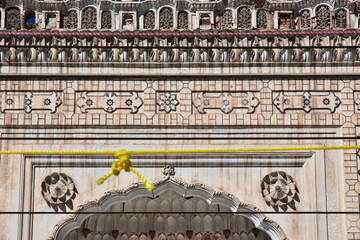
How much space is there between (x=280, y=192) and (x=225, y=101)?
1.21 metres

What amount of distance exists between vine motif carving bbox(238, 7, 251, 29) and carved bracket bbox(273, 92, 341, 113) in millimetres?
959

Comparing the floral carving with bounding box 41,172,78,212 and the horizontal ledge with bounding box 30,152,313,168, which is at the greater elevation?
the horizontal ledge with bounding box 30,152,313,168

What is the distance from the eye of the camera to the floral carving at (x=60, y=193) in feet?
27.8

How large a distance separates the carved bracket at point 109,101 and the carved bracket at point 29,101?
0.93ft

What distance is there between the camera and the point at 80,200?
848 cm

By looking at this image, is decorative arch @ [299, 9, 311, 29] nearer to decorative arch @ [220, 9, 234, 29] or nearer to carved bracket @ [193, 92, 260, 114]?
decorative arch @ [220, 9, 234, 29]

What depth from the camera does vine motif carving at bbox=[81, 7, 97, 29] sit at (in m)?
8.98

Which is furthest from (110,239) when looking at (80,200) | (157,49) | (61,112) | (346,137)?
(346,137)

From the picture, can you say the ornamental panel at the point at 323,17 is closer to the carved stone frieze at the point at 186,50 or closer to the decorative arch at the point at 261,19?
the carved stone frieze at the point at 186,50

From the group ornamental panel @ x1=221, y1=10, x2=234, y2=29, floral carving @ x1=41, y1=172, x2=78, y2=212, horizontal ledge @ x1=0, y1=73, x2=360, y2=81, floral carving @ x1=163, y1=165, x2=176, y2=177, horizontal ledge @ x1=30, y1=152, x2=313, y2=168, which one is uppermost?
ornamental panel @ x1=221, y1=10, x2=234, y2=29

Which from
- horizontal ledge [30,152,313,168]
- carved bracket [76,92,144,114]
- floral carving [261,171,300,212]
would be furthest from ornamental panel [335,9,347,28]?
carved bracket [76,92,144,114]

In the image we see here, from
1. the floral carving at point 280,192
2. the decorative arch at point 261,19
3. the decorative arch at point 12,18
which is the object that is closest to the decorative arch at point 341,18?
the decorative arch at point 261,19

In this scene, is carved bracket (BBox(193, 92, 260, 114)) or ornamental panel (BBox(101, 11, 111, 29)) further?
ornamental panel (BBox(101, 11, 111, 29))

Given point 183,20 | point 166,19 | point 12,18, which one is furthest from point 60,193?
point 183,20
